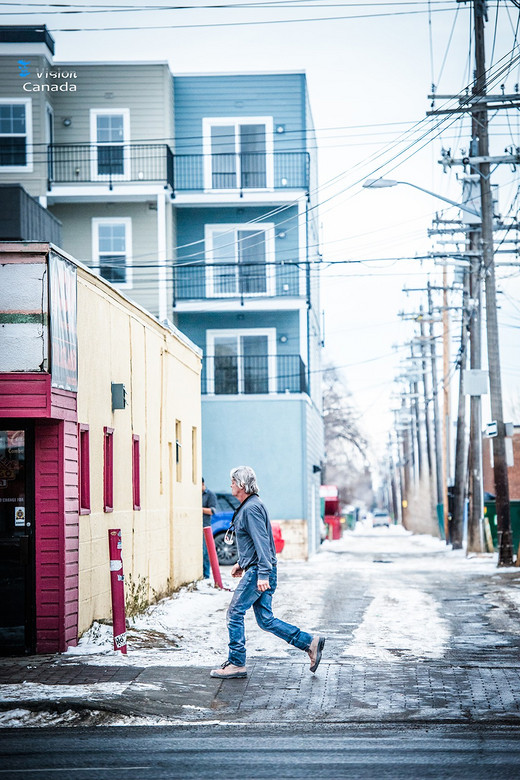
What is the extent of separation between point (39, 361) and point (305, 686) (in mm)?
3971

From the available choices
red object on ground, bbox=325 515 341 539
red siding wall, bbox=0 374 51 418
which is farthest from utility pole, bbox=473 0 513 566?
red object on ground, bbox=325 515 341 539

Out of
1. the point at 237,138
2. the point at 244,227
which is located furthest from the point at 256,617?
the point at 237,138

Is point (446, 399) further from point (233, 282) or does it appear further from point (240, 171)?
point (240, 171)

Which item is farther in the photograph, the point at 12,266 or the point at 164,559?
the point at 164,559

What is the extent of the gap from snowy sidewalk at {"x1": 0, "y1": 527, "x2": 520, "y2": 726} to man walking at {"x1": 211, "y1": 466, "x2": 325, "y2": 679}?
228mm

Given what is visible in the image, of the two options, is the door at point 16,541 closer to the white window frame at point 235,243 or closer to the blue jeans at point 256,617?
the blue jeans at point 256,617

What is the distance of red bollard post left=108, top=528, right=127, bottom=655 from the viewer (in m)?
11.6

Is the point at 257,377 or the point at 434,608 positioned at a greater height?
the point at 257,377

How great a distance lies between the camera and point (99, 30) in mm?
22828

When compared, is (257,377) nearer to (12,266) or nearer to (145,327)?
(145,327)

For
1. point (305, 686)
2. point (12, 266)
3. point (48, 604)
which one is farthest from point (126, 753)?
point (12, 266)

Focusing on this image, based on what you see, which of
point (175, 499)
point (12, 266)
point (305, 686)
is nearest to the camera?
point (305, 686)

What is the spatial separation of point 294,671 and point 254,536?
1.50 meters

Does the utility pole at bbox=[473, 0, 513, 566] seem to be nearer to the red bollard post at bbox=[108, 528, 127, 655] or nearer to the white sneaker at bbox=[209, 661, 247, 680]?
the red bollard post at bbox=[108, 528, 127, 655]
